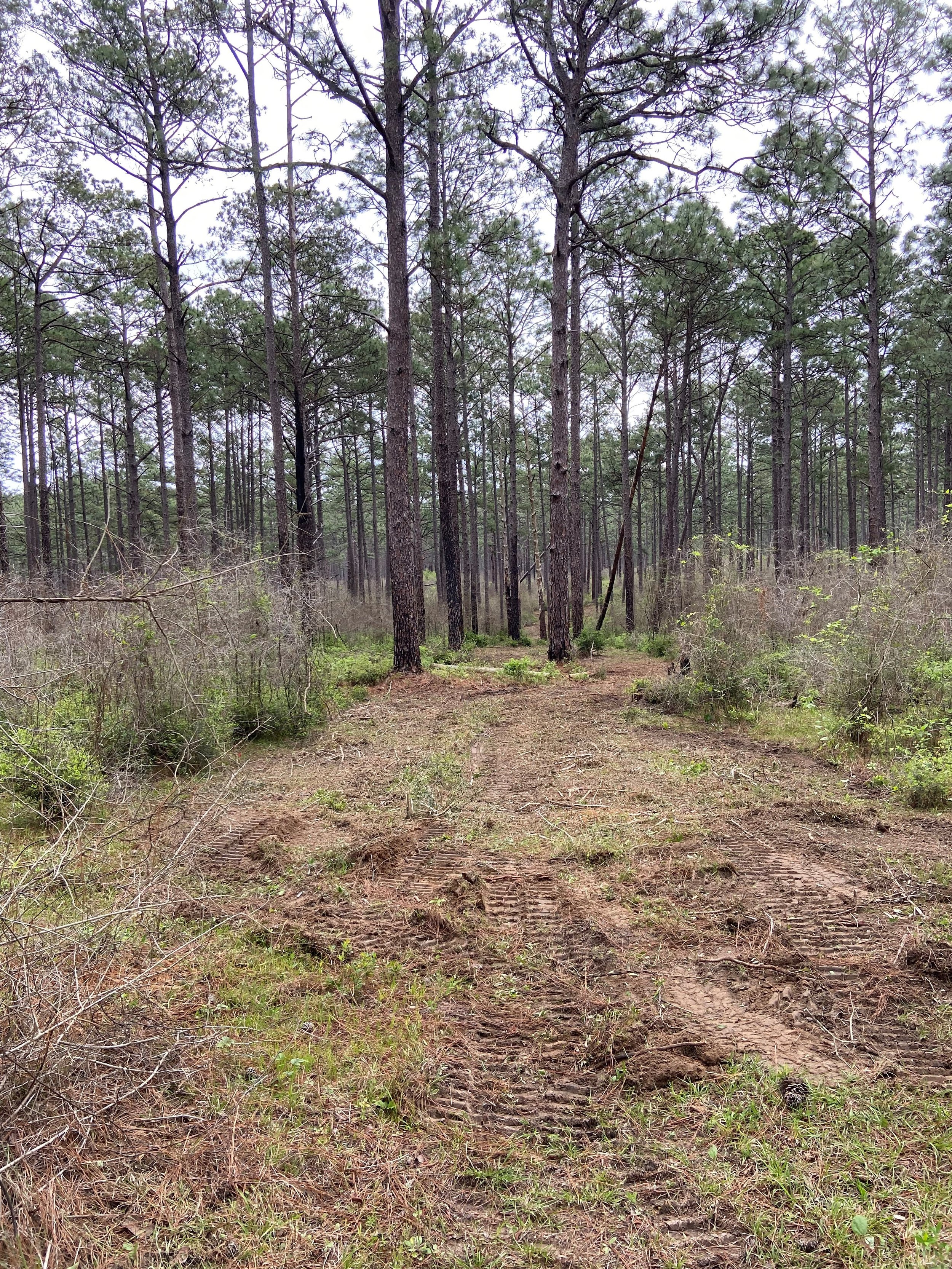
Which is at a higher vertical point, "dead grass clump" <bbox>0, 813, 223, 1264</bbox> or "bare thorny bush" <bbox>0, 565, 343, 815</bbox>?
"bare thorny bush" <bbox>0, 565, 343, 815</bbox>

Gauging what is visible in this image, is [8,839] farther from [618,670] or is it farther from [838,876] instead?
[618,670]

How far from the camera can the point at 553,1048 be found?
7.39 feet

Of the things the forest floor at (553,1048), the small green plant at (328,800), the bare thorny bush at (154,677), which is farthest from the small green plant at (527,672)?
the forest floor at (553,1048)

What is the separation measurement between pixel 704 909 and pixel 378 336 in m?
16.1

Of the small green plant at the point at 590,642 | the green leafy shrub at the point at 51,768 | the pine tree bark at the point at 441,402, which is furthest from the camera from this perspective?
the small green plant at the point at 590,642

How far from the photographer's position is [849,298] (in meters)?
18.7

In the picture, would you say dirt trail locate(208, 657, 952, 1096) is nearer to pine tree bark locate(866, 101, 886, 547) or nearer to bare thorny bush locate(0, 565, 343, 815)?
bare thorny bush locate(0, 565, 343, 815)

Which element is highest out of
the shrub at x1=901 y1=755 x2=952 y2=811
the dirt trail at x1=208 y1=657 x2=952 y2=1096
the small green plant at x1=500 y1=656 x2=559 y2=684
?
the small green plant at x1=500 y1=656 x2=559 y2=684

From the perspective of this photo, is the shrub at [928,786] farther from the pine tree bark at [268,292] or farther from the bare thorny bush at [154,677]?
the pine tree bark at [268,292]

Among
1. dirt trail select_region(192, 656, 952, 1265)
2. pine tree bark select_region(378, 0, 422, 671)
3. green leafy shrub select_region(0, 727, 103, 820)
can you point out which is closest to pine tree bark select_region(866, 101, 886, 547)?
pine tree bark select_region(378, 0, 422, 671)

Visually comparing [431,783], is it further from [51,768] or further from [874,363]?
[874,363]

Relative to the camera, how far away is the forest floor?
1.58 metres

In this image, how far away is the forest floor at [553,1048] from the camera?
1.58 m

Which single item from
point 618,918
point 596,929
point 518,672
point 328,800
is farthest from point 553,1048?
point 518,672
